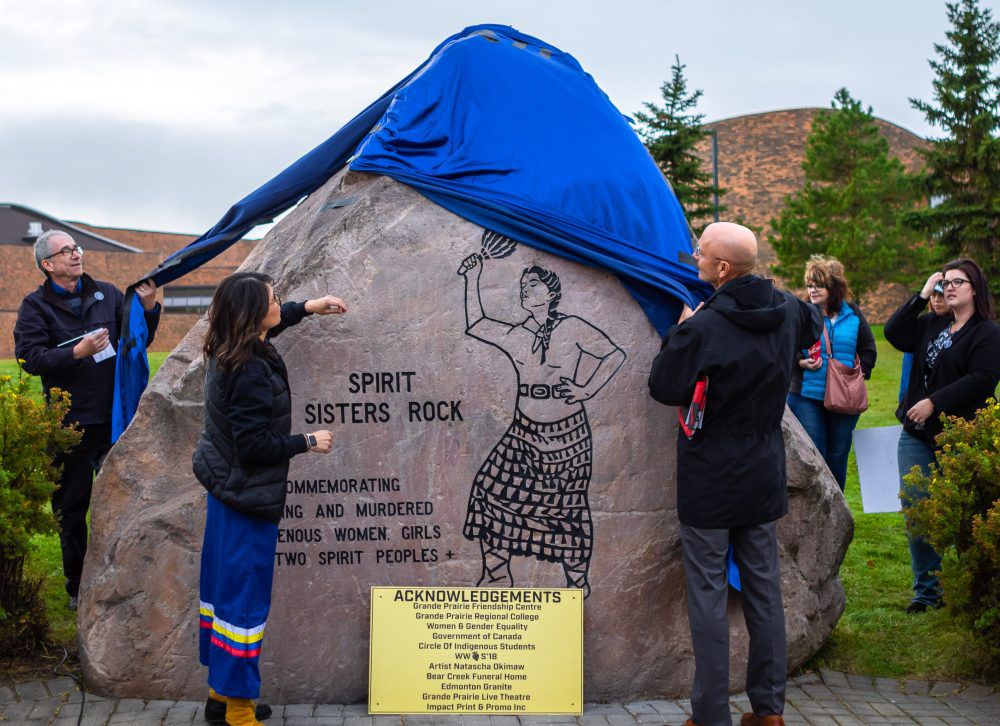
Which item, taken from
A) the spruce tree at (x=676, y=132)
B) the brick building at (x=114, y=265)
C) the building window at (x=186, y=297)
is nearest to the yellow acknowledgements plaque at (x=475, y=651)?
the spruce tree at (x=676, y=132)

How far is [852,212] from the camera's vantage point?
30594 mm

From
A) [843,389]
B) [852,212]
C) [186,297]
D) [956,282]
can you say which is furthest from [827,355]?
[186,297]

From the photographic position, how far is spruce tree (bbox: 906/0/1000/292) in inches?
801

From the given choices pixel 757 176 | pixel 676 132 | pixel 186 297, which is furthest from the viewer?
pixel 186 297

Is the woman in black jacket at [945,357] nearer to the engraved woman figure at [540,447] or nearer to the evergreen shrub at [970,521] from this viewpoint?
the evergreen shrub at [970,521]

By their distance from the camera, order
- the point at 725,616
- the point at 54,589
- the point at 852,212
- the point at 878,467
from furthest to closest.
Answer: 1. the point at 852,212
2. the point at 54,589
3. the point at 878,467
4. the point at 725,616

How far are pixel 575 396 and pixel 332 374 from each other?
1103 mm

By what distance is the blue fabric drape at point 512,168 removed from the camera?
4.41m

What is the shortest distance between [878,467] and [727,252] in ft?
8.26

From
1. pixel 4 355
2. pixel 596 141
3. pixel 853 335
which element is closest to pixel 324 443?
pixel 596 141

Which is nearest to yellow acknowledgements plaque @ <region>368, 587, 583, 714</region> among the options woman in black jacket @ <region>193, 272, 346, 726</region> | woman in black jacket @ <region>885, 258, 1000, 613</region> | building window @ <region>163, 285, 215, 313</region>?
woman in black jacket @ <region>193, 272, 346, 726</region>

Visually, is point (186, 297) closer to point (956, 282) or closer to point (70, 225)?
point (70, 225)

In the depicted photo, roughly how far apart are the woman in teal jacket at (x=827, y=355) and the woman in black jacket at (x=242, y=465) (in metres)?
3.43

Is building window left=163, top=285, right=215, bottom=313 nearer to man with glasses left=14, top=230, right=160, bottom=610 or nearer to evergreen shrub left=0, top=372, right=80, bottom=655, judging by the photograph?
man with glasses left=14, top=230, right=160, bottom=610
